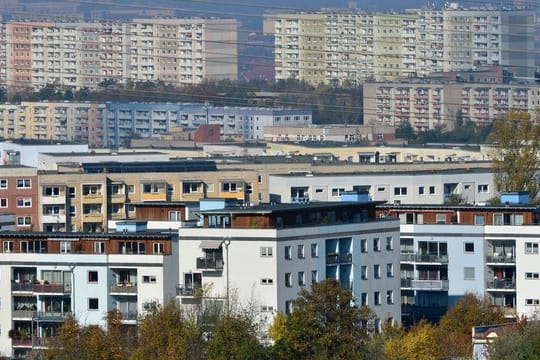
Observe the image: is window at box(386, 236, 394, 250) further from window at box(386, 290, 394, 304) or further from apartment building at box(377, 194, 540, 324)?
apartment building at box(377, 194, 540, 324)

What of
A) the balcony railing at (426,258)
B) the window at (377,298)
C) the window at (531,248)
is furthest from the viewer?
the balcony railing at (426,258)

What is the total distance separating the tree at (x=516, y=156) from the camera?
34.6m

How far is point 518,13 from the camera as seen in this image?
85.9m

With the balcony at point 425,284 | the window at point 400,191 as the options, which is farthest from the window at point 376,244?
the window at point 400,191

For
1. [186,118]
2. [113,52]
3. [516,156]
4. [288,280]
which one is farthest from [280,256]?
[113,52]

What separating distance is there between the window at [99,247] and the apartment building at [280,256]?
2.91 feet

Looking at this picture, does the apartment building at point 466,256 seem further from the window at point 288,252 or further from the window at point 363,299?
the window at point 288,252

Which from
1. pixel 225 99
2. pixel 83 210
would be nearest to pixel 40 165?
pixel 83 210

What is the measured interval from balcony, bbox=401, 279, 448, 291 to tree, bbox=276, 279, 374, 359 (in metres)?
5.30

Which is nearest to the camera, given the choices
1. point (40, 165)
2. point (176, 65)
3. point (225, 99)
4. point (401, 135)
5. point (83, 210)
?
point (83, 210)

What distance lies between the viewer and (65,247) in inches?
1030

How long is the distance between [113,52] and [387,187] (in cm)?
5089

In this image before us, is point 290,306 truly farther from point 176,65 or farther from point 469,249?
point 176,65

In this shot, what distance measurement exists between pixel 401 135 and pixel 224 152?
13538 mm
